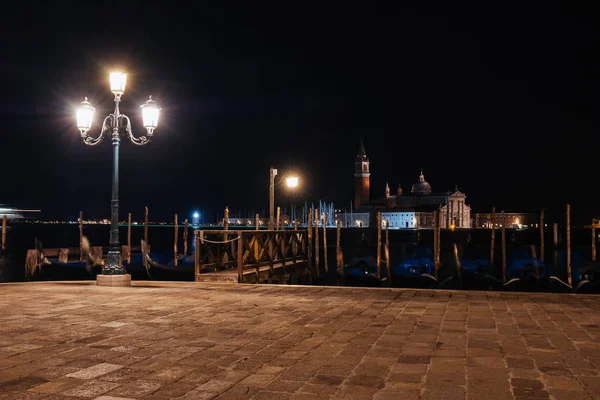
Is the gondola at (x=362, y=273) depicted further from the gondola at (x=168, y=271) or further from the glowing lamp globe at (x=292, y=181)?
the gondola at (x=168, y=271)

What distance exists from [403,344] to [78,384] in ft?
9.82

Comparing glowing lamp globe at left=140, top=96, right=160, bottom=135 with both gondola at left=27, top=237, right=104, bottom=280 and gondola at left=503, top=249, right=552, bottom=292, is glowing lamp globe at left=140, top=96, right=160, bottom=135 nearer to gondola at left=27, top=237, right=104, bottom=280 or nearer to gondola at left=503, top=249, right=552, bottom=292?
gondola at left=503, top=249, right=552, bottom=292

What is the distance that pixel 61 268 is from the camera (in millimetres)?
32812

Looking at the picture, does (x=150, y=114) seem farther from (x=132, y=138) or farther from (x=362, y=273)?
(x=362, y=273)

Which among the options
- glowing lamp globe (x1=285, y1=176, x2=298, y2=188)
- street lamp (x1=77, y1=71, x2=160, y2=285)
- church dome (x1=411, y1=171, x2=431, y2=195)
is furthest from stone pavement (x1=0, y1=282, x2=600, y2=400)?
church dome (x1=411, y1=171, x2=431, y2=195)

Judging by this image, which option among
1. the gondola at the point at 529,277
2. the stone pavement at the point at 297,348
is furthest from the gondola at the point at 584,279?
the stone pavement at the point at 297,348

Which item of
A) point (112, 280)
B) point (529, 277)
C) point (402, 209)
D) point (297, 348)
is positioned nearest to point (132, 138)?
point (112, 280)

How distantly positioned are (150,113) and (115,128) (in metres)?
0.81

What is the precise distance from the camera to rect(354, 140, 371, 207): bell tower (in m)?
131

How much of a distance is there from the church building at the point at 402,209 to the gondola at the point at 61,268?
95574 millimetres

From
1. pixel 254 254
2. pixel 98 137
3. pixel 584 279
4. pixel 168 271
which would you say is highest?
pixel 98 137

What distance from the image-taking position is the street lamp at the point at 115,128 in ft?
40.4

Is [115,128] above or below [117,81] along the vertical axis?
below

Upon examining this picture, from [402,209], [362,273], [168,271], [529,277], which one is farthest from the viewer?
[402,209]
